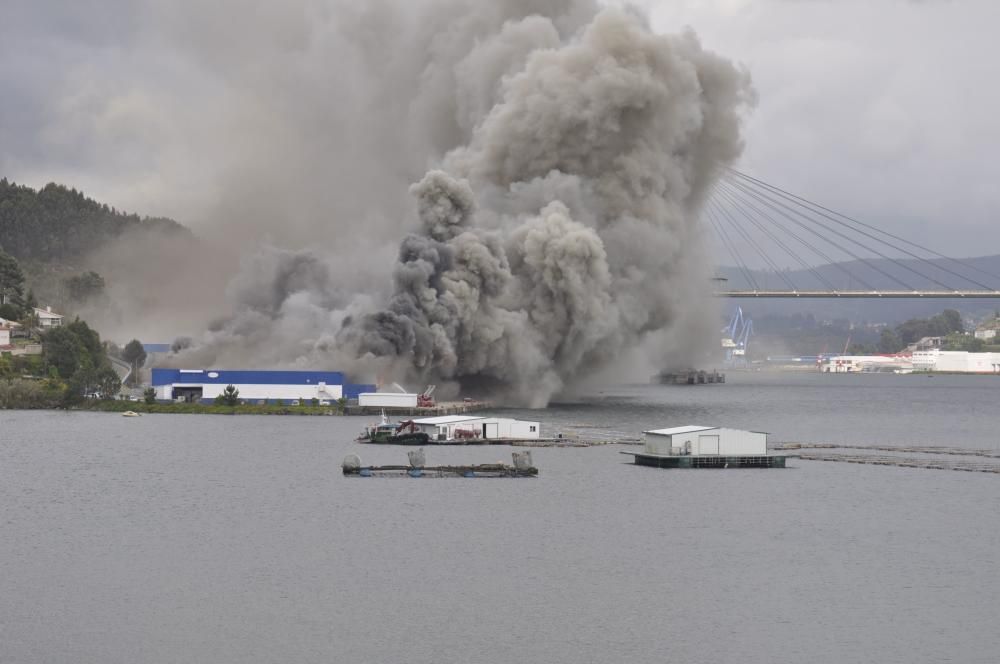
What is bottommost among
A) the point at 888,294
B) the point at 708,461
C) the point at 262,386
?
the point at 708,461

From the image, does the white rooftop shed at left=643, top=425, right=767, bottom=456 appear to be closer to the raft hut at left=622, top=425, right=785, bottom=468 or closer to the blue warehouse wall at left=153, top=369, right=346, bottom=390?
the raft hut at left=622, top=425, right=785, bottom=468

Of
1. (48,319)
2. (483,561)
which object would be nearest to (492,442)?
(483,561)

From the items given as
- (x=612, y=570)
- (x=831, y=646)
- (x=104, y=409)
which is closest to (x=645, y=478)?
(x=612, y=570)

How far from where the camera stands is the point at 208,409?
9494 centimetres

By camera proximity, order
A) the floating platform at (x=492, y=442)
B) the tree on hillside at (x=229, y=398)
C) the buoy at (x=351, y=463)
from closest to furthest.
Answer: the buoy at (x=351, y=463)
the floating platform at (x=492, y=442)
the tree on hillside at (x=229, y=398)

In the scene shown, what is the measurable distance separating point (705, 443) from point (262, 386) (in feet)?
128

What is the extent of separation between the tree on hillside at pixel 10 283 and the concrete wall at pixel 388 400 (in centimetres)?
5641

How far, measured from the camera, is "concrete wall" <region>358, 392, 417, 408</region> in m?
91.3

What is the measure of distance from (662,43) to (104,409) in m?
50.9

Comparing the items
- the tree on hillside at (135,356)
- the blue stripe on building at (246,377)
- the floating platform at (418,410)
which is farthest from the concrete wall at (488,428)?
the tree on hillside at (135,356)

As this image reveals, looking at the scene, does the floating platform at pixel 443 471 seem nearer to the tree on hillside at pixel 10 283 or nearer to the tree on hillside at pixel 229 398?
the tree on hillside at pixel 229 398

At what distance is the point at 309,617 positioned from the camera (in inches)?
1415

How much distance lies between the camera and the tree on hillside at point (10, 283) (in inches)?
5404

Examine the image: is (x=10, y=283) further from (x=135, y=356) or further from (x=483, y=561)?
Result: (x=483, y=561)
